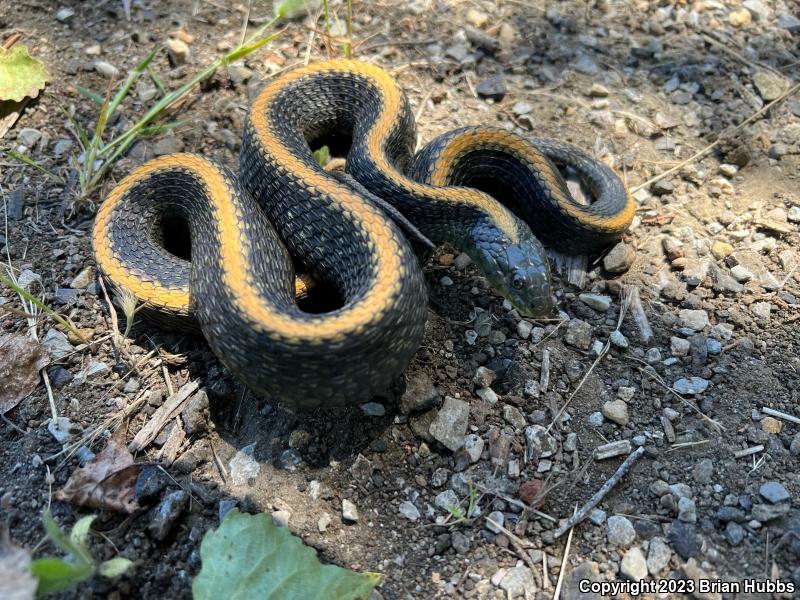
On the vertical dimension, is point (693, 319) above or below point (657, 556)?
above

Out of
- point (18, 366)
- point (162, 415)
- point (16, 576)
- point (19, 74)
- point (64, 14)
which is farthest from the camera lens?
point (64, 14)

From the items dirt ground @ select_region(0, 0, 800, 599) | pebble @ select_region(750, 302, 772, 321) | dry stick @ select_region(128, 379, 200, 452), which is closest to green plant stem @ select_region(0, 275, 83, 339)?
dirt ground @ select_region(0, 0, 800, 599)

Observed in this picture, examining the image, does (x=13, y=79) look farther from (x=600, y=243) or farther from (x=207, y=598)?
(x=600, y=243)

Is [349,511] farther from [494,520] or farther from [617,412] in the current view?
[617,412]

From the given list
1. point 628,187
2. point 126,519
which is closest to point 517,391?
point 628,187

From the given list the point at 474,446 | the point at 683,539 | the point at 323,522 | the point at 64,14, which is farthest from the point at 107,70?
the point at 683,539

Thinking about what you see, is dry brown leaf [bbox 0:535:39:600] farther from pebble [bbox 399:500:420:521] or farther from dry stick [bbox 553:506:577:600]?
dry stick [bbox 553:506:577:600]
